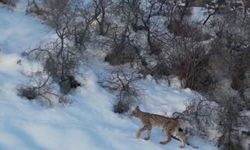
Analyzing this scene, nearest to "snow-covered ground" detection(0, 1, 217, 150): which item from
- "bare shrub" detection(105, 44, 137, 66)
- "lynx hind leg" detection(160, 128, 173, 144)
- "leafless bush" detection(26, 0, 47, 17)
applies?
"lynx hind leg" detection(160, 128, 173, 144)

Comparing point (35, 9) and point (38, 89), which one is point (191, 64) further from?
point (35, 9)

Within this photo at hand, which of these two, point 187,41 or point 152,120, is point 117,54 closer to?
point 187,41

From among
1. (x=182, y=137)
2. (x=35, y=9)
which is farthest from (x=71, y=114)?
(x=35, y=9)

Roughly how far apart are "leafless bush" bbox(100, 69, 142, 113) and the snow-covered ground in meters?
0.26

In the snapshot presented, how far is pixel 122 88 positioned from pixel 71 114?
212 cm

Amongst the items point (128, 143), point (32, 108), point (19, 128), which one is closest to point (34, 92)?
point (32, 108)

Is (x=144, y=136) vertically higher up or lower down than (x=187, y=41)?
lower down

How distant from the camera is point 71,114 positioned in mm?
19266

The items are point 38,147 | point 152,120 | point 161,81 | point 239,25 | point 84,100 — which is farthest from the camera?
point 239,25

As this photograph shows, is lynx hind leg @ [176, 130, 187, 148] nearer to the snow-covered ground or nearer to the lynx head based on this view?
the snow-covered ground

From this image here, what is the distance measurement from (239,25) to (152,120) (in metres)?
7.30

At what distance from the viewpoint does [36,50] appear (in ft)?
69.9

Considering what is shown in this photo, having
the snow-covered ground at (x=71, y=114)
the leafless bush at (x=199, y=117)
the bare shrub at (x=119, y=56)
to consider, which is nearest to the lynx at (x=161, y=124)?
the snow-covered ground at (x=71, y=114)

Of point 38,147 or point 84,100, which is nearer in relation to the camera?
point 38,147
